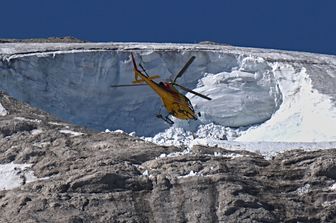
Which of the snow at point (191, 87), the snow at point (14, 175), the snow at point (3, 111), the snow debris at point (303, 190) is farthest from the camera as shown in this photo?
the snow at point (191, 87)

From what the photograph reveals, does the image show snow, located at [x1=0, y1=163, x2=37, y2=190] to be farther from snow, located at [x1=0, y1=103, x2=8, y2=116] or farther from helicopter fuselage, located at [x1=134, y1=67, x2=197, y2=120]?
helicopter fuselage, located at [x1=134, y1=67, x2=197, y2=120]

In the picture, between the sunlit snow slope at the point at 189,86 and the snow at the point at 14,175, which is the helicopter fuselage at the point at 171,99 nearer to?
the sunlit snow slope at the point at 189,86

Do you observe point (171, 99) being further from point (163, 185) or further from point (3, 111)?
point (163, 185)

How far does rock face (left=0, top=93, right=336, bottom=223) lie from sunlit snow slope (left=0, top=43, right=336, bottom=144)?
383 inches

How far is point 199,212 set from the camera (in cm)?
5003

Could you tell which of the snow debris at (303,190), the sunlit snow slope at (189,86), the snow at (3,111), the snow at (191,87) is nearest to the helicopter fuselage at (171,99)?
the sunlit snow slope at (189,86)

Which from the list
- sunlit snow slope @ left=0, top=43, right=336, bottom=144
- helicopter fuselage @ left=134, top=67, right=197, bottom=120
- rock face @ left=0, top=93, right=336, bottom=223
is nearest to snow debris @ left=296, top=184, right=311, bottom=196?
rock face @ left=0, top=93, right=336, bottom=223

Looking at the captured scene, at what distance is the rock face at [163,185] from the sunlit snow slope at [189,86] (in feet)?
31.9

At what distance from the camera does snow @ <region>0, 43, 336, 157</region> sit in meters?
65.8

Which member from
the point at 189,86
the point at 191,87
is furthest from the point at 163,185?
the point at 189,86

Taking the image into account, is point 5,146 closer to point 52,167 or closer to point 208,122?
point 52,167

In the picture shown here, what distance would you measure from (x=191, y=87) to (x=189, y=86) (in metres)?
0.16

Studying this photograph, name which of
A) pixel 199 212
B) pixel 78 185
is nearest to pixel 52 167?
pixel 78 185

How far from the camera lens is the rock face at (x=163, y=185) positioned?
49.7 meters
